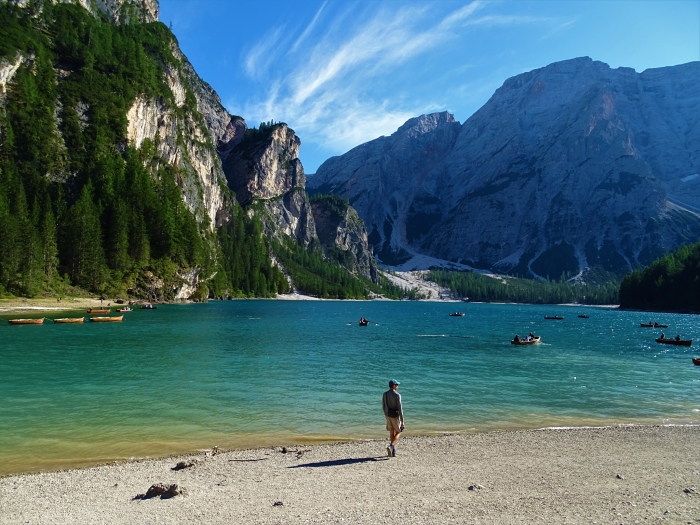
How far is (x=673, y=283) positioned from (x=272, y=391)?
190436mm

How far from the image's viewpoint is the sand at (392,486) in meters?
11.5

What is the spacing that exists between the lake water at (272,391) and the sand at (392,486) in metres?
2.91

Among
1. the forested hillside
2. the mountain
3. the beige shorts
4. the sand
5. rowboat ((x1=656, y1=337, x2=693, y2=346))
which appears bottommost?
rowboat ((x1=656, y1=337, x2=693, y2=346))

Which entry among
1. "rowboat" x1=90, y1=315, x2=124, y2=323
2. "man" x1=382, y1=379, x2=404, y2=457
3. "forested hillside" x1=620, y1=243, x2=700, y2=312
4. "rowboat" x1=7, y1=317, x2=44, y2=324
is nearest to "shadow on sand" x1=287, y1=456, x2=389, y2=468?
"man" x1=382, y1=379, x2=404, y2=457

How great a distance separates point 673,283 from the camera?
171 meters

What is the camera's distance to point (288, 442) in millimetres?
19578

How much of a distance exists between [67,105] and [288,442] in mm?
137399

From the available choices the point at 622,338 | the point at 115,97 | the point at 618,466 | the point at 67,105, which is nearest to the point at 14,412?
the point at 618,466

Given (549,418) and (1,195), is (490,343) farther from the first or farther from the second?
(1,195)

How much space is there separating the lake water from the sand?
2.91m

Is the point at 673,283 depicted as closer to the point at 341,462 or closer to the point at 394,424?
the point at 394,424

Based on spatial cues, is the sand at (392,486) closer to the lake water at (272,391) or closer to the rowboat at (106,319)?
the lake water at (272,391)

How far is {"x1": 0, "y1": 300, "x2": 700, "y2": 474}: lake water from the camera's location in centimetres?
2011

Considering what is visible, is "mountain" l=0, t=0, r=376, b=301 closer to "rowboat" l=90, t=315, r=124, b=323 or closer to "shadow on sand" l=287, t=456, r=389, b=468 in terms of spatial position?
"rowboat" l=90, t=315, r=124, b=323
